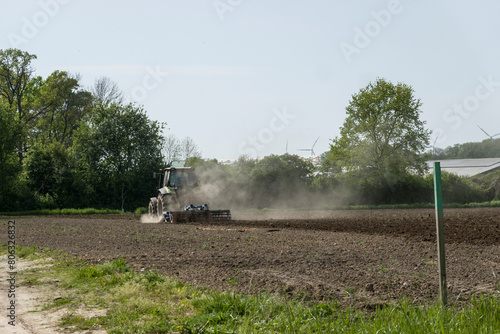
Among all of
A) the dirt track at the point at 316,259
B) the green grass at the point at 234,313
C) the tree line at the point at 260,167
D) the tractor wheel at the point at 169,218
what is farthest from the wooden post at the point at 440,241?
the tree line at the point at 260,167

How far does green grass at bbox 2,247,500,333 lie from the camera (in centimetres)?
548

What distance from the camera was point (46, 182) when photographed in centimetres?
4356

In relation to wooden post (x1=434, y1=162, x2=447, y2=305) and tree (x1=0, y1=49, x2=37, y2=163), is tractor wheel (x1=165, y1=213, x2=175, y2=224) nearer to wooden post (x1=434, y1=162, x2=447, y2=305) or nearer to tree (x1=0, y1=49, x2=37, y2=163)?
wooden post (x1=434, y1=162, x2=447, y2=305)

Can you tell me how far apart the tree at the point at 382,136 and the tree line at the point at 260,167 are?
0.09 meters

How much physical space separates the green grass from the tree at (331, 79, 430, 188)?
125 ft

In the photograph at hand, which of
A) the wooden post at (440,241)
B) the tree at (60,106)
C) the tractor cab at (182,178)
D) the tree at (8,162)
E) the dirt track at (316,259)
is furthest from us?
the tree at (60,106)

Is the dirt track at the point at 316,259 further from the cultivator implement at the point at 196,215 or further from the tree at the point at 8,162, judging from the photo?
the tree at the point at 8,162

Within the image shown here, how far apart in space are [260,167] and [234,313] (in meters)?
39.9

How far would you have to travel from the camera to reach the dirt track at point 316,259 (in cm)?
763

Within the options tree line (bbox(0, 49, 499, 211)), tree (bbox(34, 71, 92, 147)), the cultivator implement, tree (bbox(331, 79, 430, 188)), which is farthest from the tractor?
tree (bbox(34, 71, 92, 147))

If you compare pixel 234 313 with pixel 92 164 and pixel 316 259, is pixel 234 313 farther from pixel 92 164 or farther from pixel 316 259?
pixel 92 164

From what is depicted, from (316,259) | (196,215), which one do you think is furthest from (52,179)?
(316,259)

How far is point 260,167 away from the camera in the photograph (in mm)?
46188

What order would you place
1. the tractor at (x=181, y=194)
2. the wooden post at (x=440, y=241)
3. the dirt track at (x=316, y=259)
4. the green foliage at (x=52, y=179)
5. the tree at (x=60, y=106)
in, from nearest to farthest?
the wooden post at (x=440, y=241), the dirt track at (x=316, y=259), the tractor at (x=181, y=194), the green foliage at (x=52, y=179), the tree at (x=60, y=106)
